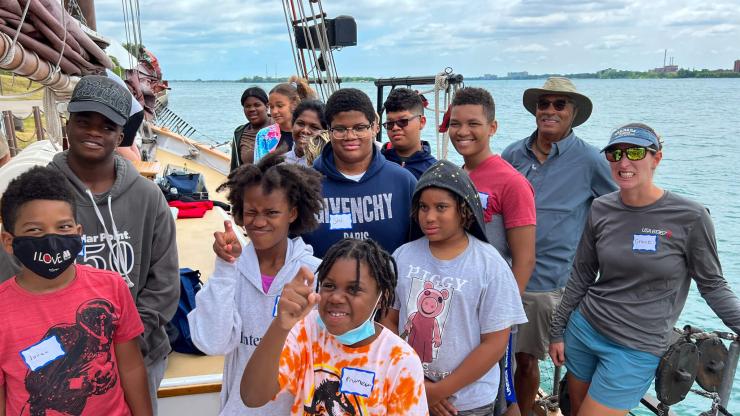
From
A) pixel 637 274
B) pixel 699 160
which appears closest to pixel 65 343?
pixel 637 274

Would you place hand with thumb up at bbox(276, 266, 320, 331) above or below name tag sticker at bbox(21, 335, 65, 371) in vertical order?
above

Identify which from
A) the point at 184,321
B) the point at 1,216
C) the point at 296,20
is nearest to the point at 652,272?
the point at 184,321

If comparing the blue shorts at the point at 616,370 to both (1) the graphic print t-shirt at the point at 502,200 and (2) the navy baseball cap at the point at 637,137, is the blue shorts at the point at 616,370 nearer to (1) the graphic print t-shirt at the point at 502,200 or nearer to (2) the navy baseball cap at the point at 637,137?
(1) the graphic print t-shirt at the point at 502,200

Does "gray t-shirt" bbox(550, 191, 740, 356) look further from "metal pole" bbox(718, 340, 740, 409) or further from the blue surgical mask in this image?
the blue surgical mask

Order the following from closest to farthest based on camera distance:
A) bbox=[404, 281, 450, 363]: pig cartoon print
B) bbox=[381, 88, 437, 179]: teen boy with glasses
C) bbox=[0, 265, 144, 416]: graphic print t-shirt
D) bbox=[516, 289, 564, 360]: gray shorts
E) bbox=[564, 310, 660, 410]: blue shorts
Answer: bbox=[0, 265, 144, 416]: graphic print t-shirt
bbox=[404, 281, 450, 363]: pig cartoon print
bbox=[564, 310, 660, 410]: blue shorts
bbox=[516, 289, 564, 360]: gray shorts
bbox=[381, 88, 437, 179]: teen boy with glasses

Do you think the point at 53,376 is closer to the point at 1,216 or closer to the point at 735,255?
the point at 1,216

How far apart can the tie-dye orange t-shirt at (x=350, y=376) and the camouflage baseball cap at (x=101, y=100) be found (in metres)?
1.10

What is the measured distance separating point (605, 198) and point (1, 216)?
2503 mm

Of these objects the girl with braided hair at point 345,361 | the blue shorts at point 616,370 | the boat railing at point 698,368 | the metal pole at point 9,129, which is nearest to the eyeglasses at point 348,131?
the girl with braided hair at point 345,361

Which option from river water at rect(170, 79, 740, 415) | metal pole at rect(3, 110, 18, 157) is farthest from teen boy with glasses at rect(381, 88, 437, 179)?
metal pole at rect(3, 110, 18, 157)

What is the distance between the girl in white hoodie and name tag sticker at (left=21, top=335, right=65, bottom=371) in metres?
0.44

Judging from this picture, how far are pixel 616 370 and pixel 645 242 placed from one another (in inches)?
24.0

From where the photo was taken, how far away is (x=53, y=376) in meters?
1.94

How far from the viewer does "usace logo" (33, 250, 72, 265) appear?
6.15 feet
